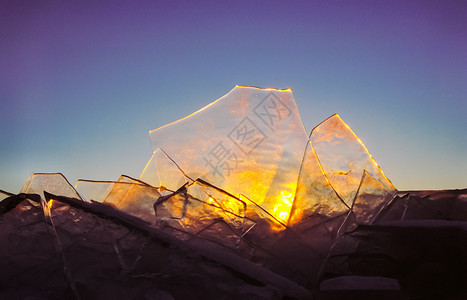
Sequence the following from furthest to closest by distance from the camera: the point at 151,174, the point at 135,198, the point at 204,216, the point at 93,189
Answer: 1. the point at 151,174
2. the point at 93,189
3. the point at 135,198
4. the point at 204,216

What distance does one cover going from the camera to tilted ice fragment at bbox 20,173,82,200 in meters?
1.05

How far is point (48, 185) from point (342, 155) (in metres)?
0.99

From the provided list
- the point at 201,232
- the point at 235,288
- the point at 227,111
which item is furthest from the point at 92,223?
the point at 227,111

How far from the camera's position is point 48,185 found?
1.07m

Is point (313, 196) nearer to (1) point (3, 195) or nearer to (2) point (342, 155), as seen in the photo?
(2) point (342, 155)

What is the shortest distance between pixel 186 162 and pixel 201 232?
530 mm

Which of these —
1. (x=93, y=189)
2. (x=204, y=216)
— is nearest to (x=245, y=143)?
(x=204, y=216)

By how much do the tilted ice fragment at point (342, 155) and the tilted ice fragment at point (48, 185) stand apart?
836 mm

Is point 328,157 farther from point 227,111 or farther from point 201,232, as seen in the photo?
point 201,232

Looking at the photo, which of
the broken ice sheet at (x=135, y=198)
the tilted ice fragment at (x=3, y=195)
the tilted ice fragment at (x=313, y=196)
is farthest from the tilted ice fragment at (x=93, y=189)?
the tilted ice fragment at (x=313, y=196)

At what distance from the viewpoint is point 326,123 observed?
1.25 m

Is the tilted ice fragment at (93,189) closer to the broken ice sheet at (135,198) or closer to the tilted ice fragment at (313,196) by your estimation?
the broken ice sheet at (135,198)

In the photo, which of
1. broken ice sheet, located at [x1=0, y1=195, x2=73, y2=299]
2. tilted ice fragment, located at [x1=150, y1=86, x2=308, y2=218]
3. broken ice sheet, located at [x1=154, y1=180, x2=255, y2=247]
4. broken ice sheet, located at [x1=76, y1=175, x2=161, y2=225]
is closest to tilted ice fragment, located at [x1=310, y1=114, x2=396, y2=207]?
tilted ice fragment, located at [x1=150, y1=86, x2=308, y2=218]

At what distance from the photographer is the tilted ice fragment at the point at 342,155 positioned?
1188 mm
